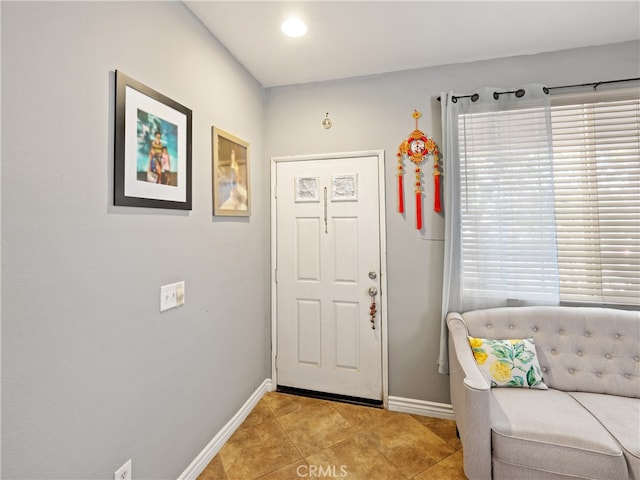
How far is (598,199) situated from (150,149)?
2774mm

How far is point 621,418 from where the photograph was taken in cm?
155

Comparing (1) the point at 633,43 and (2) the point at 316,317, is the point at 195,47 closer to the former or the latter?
(2) the point at 316,317

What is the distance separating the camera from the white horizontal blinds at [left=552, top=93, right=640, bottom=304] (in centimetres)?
205

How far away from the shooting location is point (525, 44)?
2.12m

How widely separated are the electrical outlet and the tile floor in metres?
0.55

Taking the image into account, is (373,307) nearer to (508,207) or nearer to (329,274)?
(329,274)

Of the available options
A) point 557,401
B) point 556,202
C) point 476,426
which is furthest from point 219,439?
point 556,202

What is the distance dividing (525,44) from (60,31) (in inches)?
103

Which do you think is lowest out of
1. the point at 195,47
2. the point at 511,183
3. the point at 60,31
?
the point at 511,183

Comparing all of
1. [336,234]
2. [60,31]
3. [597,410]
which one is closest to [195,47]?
[60,31]

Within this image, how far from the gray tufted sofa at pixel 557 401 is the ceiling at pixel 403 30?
1.79 m

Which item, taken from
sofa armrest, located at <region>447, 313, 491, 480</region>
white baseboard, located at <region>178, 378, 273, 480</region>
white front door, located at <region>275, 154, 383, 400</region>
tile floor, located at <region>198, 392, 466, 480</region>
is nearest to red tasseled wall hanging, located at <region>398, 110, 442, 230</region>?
white front door, located at <region>275, 154, 383, 400</region>

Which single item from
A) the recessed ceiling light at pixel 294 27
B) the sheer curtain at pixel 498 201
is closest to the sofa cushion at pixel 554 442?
the sheer curtain at pixel 498 201

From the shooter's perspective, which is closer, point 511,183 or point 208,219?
point 208,219
